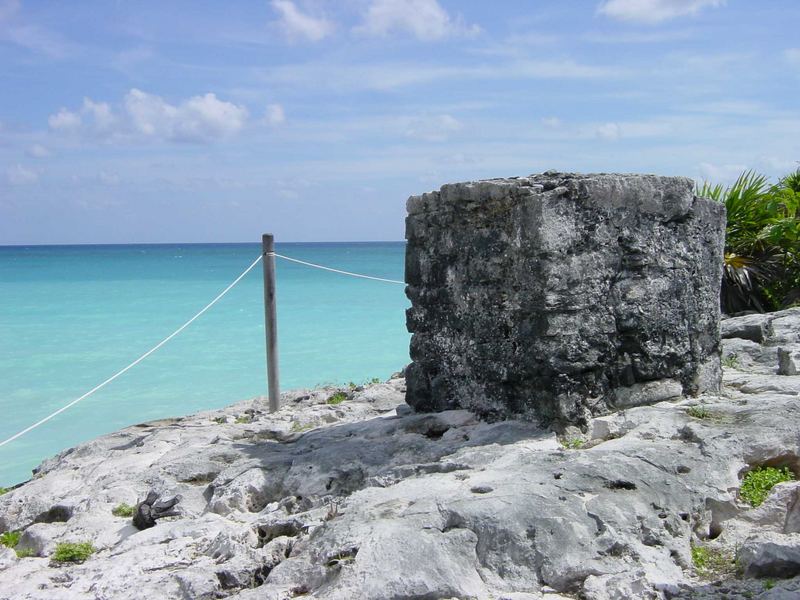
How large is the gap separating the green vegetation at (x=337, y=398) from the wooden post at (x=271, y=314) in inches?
19.9

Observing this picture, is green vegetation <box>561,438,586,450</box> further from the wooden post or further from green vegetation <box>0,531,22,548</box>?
the wooden post

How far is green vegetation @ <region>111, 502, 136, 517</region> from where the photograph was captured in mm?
4375

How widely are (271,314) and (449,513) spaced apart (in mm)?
3695

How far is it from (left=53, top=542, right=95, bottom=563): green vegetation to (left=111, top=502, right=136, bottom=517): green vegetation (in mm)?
388

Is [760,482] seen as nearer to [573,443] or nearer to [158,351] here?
[573,443]

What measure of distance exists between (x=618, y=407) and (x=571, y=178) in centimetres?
122

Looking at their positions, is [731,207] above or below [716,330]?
above

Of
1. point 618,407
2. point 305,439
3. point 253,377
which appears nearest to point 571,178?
point 618,407

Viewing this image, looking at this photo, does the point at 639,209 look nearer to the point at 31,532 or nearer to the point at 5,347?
the point at 31,532

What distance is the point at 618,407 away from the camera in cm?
446

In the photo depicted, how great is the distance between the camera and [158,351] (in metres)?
15.3

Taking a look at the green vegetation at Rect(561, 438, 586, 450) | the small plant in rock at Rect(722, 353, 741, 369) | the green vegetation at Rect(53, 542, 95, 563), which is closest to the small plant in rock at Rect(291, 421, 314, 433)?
the green vegetation at Rect(53, 542, 95, 563)

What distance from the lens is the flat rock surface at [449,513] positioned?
2979 mm

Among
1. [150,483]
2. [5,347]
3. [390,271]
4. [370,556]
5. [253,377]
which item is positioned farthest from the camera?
[390,271]
